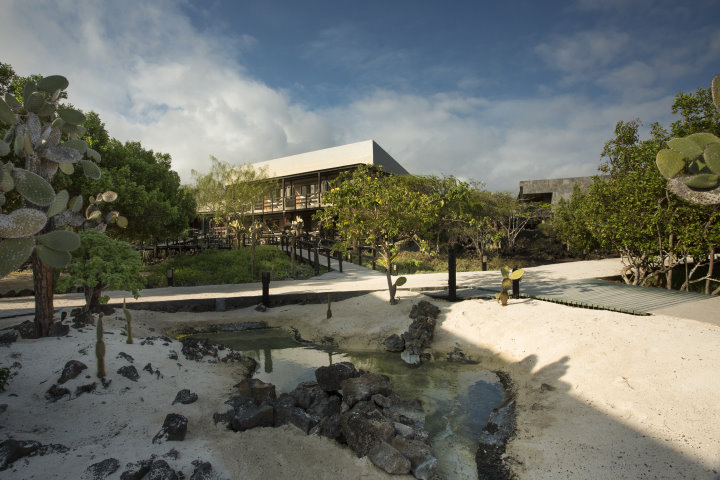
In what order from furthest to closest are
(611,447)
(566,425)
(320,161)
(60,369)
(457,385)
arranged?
(320,161), (457,385), (60,369), (566,425), (611,447)

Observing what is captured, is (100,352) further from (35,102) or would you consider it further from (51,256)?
(35,102)

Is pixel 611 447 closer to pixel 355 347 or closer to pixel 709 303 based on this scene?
pixel 355 347

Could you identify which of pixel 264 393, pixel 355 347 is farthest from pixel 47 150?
pixel 355 347

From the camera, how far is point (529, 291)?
1122 cm

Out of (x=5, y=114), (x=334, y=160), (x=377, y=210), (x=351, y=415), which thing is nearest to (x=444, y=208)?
(x=334, y=160)

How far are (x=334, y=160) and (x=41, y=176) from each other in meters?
23.5

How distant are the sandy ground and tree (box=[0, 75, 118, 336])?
1942 mm

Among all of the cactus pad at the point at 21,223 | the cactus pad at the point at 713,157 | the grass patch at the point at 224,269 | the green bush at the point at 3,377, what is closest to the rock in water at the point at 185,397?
the green bush at the point at 3,377

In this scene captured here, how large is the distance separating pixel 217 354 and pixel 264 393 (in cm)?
246

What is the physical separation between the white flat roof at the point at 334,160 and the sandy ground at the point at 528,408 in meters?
20.2

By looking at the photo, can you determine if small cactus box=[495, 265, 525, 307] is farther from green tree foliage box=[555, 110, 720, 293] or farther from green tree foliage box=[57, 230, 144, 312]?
green tree foliage box=[57, 230, 144, 312]

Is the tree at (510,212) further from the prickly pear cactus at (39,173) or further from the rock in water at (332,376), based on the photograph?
the prickly pear cactus at (39,173)

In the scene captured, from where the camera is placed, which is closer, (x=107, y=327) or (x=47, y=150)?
(x=47, y=150)

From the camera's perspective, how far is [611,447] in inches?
172
